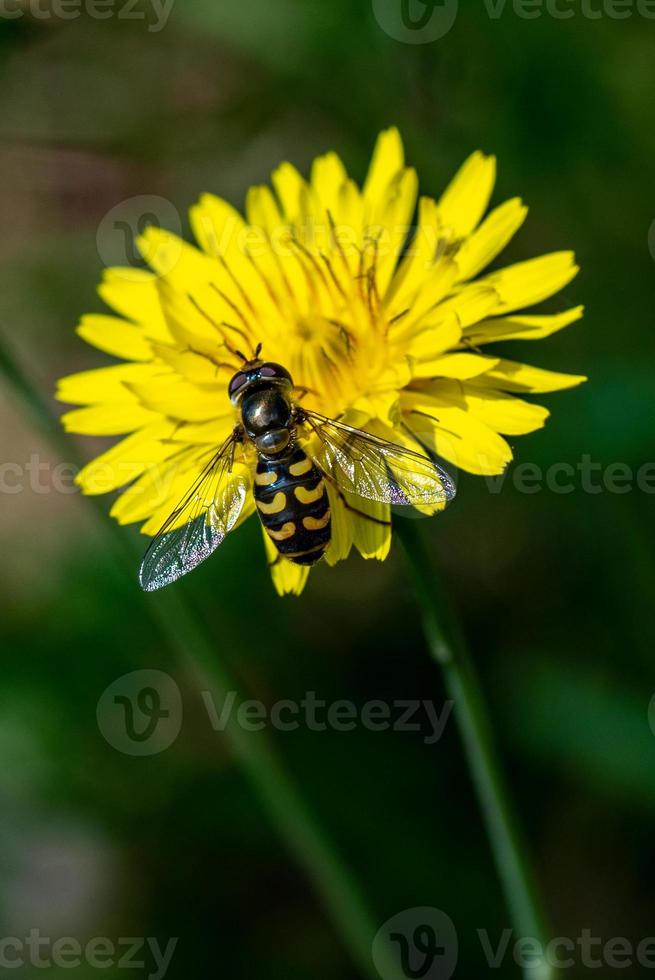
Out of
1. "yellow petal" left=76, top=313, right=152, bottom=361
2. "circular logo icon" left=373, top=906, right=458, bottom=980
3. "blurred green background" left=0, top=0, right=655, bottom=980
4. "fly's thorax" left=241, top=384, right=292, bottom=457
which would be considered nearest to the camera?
"fly's thorax" left=241, top=384, right=292, bottom=457

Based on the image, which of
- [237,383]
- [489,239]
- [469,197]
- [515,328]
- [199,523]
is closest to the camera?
[199,523]

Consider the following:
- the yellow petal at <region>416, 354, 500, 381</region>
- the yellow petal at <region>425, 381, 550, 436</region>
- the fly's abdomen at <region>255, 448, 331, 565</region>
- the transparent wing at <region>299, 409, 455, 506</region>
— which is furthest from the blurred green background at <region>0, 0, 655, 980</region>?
the fly's abdomen at <region>255, 448, 331, 565</region>

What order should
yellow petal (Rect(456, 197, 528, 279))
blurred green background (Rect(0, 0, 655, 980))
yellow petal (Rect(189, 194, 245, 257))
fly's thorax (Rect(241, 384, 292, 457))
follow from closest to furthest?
fly's thorax (Rect(241, 384, 292, 457)) < yellow petal (Rect(456, 197, 528, 279)) < yellow petal (Rect(189, 194, 245, 257)) < blurred green background (Rect(0, 0, 655, 980))

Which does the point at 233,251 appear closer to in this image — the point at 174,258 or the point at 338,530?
the point at 174,258

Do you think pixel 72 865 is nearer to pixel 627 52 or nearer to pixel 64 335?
pixel 64 335

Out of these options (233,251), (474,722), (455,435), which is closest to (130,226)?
(233,251)

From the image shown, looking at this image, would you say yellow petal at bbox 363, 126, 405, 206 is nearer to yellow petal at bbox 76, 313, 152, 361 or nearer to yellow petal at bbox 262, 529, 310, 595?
yellow petal at bbox 76, 313, 152, 361

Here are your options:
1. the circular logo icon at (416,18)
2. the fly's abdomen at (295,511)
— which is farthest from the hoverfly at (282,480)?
the circular logo icon at (416,18)
